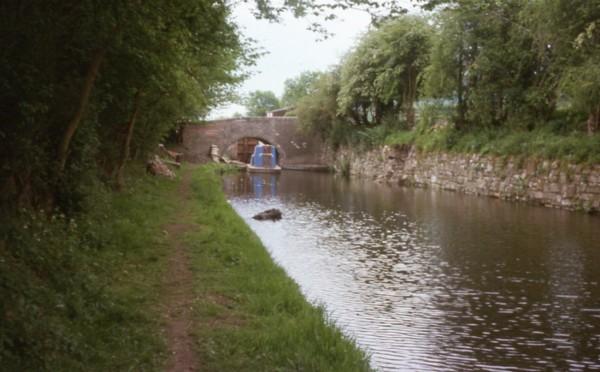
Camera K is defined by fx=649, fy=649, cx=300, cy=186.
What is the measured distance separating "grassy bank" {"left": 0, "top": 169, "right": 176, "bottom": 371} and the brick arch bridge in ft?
117

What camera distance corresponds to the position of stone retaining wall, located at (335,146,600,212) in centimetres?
1816

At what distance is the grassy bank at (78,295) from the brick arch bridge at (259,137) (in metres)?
35.6

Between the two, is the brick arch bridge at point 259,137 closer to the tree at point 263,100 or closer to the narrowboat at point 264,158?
the narrowboat at point 264,158

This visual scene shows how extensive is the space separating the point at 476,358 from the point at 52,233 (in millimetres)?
4611

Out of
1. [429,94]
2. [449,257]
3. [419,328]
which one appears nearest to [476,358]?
[419,328]

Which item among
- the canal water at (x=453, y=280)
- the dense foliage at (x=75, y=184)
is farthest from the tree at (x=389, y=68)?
the dense foliage at (x=75, y=184)

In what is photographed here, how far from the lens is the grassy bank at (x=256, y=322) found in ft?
16.3

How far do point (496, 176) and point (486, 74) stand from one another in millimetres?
3726

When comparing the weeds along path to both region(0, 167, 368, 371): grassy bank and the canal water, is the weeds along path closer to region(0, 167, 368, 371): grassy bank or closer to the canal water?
region(0, 167, 368, 371): grassy bank

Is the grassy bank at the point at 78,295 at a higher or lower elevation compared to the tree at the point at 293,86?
lower

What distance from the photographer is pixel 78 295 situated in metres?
5.52

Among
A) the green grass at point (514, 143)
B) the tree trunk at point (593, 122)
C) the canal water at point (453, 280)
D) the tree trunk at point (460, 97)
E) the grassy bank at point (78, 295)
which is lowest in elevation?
the canal water at point (453, 280)

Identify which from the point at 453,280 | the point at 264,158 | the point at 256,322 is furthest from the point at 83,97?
the point at 264,158

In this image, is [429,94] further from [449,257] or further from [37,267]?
[37,267]
